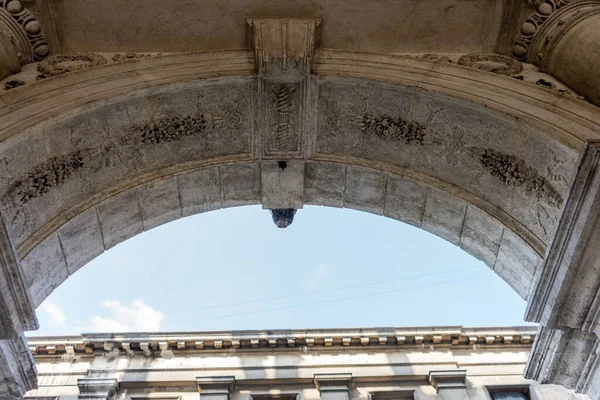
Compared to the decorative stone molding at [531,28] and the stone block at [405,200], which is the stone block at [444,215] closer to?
the stone block at [405,200]

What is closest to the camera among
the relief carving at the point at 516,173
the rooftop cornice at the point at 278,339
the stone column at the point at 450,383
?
the relief carving at the point at 516,173

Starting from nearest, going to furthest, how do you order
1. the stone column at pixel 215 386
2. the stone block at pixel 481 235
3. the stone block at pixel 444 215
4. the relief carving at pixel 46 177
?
the relief carving at pixel 46 177 < the stone block at pixel 481 235 < the stone block at pixel 444 215 < the stone column at pixel 215 386

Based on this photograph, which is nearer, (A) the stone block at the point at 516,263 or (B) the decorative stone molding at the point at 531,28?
(A) the stone block at the point at 516,263

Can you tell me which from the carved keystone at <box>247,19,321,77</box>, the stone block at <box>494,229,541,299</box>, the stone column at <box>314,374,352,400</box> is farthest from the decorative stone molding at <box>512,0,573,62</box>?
the stone column at <box>314,374,352,400</box>

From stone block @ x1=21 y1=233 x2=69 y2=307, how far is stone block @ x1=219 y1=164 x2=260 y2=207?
209 centimetres

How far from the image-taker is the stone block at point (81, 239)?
18.7 ft

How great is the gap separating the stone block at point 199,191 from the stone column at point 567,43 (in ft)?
12.9

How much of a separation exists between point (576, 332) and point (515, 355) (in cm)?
1347

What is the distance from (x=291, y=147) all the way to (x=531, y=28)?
309 centimetres

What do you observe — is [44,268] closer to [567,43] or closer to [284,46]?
[284,46]

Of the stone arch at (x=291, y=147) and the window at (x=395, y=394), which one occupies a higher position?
the window at (x=395, y=394)

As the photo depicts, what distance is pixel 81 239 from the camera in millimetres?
5941

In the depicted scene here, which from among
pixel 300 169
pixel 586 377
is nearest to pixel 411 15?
pixel 300 169

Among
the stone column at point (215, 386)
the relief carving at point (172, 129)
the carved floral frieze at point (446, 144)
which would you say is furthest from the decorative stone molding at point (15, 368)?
the stone column at point (215, 386)
